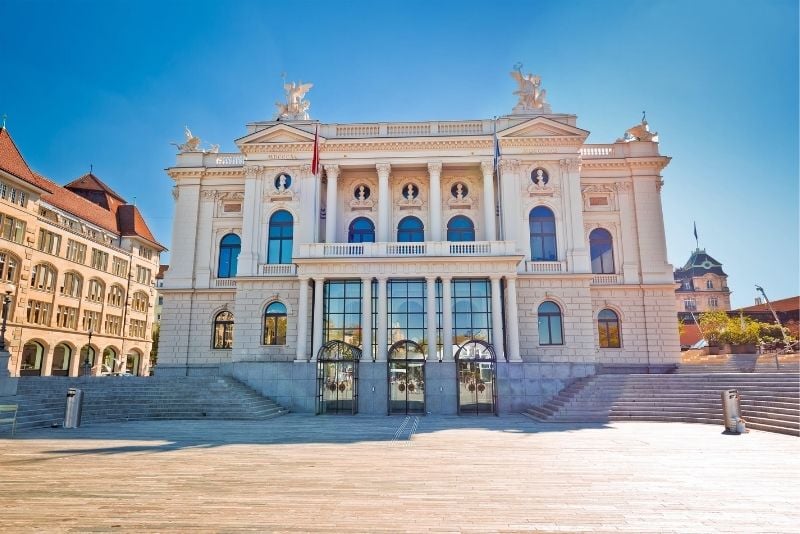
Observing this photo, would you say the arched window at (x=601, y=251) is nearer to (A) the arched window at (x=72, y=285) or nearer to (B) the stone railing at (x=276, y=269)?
(B) the stone railing at (x=276, y=269)

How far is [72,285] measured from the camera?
5306cm

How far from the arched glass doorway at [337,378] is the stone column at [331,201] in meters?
7.87

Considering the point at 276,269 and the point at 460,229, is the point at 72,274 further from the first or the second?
the point at 460,229

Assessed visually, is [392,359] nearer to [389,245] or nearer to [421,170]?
[389,245]

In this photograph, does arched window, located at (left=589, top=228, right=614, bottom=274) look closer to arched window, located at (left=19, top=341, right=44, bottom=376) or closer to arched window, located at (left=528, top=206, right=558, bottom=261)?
arched window, located at (left=528, top=206, right=558, bottom=261)

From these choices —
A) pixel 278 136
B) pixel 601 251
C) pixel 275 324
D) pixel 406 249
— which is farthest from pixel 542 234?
pixel 278 136

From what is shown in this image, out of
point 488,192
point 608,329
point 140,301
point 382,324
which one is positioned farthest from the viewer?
point 140,301

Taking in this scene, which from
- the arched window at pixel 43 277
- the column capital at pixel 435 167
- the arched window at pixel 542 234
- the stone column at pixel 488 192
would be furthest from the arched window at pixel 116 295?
the arched window at pixel 542 234

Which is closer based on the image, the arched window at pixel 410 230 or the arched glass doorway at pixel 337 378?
the arched glass doorway at pixel 337 378

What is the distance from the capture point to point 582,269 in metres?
31.5

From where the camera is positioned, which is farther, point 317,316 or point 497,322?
point 317,316

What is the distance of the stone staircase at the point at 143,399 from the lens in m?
21.2

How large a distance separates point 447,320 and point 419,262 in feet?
12.5

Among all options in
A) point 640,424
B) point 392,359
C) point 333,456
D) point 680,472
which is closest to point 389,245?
point 392,359
